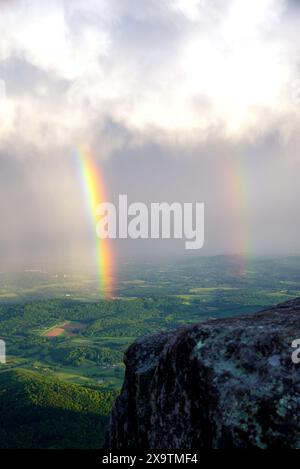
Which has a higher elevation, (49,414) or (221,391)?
(221,391)

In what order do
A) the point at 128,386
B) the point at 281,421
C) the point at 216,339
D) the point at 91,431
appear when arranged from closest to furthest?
the point at 281,421, the point at 216,339, the point at 128,386, the point at 91,431

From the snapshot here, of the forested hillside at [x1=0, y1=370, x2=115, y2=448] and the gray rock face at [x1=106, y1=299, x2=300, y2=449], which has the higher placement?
the gray rock face at [x1=106, y1=299, x2=300, y2=449]

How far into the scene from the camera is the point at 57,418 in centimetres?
10906

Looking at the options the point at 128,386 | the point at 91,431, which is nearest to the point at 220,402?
the point at 128,386

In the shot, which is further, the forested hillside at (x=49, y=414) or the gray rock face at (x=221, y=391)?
the forested hillside at (x=49, y=414)

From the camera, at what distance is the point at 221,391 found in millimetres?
9805

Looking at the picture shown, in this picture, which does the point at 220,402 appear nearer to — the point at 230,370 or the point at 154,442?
the point at 230,370

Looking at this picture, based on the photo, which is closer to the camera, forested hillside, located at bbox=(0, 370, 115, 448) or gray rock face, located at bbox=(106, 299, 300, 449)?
gray rock face, located at bbox=(106, 299, 300, 449)

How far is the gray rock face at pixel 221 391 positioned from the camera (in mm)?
9016

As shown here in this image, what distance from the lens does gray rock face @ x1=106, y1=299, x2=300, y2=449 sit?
902cm

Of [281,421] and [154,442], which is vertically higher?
[281,421]

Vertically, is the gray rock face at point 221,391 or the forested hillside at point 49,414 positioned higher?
the gray rock face at point 221,391

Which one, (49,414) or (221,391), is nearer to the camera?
(221,391)
